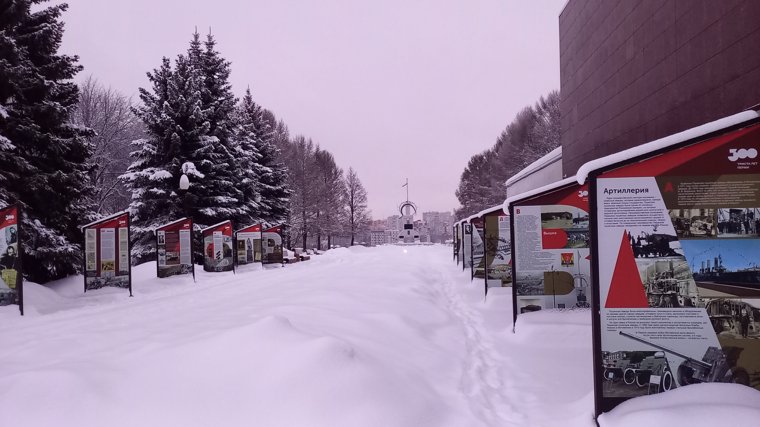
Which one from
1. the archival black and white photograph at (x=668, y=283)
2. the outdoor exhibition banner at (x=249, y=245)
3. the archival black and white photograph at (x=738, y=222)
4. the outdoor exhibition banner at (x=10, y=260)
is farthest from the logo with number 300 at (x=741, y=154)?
the outdoor exhibition banner at (x=249, y=245)

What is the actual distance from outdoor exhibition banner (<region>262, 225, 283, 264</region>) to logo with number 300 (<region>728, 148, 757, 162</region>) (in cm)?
2277

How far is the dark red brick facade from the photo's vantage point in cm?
640

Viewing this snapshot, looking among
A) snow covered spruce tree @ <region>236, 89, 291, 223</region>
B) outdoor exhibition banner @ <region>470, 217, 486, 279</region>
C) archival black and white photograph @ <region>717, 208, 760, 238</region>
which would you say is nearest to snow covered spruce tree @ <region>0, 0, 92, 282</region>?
outdoor exhibition banner @ <region>470, 217, 486, 279</region>

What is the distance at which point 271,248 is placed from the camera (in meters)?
24.9

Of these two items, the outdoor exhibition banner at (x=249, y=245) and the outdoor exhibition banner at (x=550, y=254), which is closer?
the outdoor exhibition banner at (x=550, y=254)

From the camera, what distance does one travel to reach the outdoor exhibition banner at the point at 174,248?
55.7ft

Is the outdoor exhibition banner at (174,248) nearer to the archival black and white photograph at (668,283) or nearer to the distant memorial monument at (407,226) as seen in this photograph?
the archival black and white photograph at (668,283)

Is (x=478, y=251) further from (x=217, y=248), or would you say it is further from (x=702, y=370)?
(x=702, y=370)

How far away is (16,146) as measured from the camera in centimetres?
1398

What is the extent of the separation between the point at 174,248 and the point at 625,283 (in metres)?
16.5

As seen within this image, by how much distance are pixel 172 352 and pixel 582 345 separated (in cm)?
605

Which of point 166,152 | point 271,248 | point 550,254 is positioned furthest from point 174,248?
point 550,254

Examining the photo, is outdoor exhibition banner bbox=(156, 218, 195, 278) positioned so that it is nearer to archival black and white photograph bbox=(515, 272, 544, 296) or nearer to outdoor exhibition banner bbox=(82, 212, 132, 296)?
outdoor exhibition banner bbox=(82, 212, 132, 296)

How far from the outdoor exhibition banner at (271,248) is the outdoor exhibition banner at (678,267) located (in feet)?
72.3
